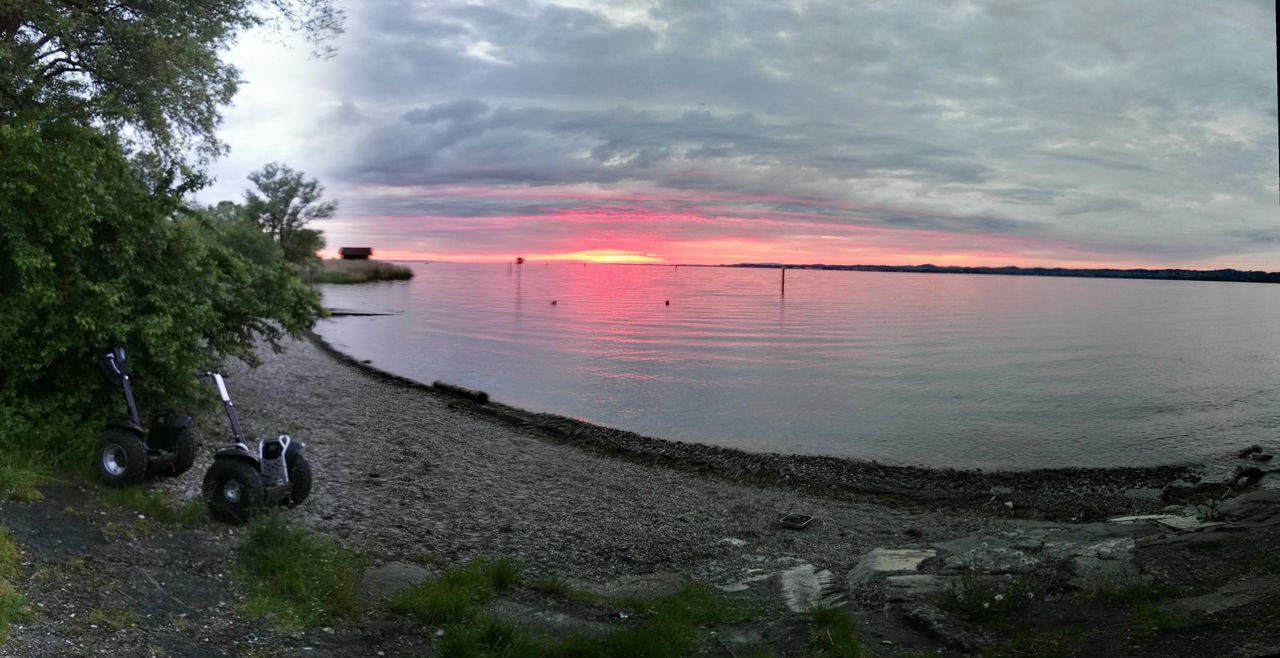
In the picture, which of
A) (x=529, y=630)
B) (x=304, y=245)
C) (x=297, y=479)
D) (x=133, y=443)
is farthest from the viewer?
(x=304, y=245)

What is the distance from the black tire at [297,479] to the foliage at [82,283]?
219cm

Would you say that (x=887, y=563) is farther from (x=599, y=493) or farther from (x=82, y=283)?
(x=82, y=283)

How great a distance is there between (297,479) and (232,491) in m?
1.37

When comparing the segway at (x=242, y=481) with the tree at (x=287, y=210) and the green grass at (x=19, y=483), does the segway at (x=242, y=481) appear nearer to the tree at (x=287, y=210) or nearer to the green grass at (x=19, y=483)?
the green grass at (x=19, y=483)

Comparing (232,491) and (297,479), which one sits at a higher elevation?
(232,491)

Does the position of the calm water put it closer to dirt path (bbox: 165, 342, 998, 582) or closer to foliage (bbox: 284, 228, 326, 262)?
dirt path (bbox: 165, 342, 998, 582)

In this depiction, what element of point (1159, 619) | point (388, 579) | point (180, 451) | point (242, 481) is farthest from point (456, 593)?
point (1159, 619)

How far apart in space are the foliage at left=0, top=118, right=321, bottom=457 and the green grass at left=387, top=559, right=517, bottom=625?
5.33 metres

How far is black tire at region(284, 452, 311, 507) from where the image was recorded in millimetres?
10073

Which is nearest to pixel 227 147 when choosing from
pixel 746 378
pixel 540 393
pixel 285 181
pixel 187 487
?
pixel 187 487

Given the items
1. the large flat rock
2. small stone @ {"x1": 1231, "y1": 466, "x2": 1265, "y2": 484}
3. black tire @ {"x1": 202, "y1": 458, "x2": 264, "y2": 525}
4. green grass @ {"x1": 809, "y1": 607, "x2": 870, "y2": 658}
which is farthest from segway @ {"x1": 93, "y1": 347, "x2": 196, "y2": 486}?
small stone @ {"x1": 1231, "y1": 466, "x2": 1265, "y2": 484}

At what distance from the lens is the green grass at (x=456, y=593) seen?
6863mm

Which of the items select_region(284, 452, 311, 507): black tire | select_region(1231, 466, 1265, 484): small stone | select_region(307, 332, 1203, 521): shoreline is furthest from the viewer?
select_region(1231, 466, 1265, 484): small stone

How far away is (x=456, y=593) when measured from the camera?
7246 mm
